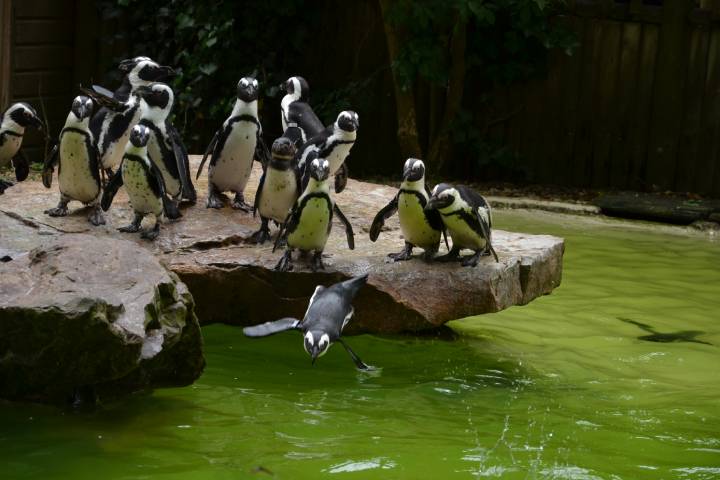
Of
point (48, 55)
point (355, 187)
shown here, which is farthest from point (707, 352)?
point (48, 55)

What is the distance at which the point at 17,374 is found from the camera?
13.6ft

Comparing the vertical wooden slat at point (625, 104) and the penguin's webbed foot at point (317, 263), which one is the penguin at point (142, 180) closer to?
the penguin's webbed foot at point (317, 263)

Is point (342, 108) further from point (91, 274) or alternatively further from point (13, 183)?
point (91, 274)

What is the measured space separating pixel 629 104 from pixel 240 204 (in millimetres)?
5089

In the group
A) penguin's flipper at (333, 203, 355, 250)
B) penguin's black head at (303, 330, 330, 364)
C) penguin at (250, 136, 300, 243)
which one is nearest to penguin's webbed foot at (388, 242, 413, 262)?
penguin's flipper at (333, 203, 355, 250)

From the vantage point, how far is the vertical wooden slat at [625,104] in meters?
10.1

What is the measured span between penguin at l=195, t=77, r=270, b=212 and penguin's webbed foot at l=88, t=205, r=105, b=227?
641 millimetres

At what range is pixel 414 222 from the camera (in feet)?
18.5

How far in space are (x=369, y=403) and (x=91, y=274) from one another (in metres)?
1.28

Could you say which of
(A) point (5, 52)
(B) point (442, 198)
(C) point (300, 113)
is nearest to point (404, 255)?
(B) point (442, 198)

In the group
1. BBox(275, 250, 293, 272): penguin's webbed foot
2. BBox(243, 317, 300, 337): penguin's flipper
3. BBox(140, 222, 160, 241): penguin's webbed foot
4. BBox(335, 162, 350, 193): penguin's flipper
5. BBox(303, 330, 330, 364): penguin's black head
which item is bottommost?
BBox(303, 330, 330, 364): penguin's black head

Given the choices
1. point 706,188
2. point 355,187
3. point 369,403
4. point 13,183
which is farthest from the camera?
point 706,188

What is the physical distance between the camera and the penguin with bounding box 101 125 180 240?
559 centimetres

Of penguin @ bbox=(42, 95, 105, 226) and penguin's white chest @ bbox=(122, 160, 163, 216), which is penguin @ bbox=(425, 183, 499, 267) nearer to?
penguin's white chest @ bbox=(122, 160, 163, 216)
